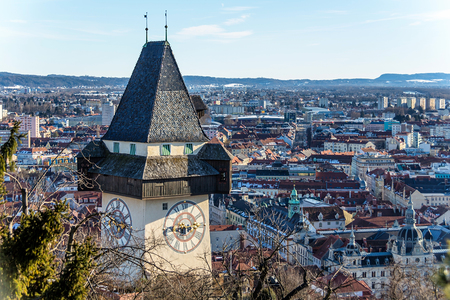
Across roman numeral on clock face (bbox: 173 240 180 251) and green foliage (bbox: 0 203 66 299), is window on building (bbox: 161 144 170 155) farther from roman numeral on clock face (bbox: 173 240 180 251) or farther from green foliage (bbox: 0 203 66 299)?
green foliage (bbox: 0 203 66 299)

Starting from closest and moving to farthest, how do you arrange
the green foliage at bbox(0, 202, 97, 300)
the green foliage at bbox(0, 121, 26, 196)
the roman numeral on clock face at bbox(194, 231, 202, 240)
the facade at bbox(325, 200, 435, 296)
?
1. the green foliage at bbox(0, 202, 97, 300)
2. the green foliage at bbox(0, 121, 26, 196)
3. the roman numeral on clock face at bbox(194, 231, 202, 240)
4. the facade at bbox(325, 200, 435, 296)

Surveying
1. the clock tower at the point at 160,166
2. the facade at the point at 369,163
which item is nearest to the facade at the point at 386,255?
the clock tower at the point at 160,166

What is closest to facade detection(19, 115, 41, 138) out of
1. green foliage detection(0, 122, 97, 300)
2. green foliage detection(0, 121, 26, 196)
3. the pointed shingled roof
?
the pointed shingled roof

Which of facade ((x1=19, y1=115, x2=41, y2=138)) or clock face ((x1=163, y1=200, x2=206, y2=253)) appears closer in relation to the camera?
clock face ((x1=163, y1=200, x2=206, y2=253))

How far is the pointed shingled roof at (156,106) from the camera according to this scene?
1445 centimetres

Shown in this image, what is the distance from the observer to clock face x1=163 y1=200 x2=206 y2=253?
14375 mm

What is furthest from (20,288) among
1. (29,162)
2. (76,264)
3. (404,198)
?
(29,162)

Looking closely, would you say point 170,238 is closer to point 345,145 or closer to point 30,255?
point 30,255

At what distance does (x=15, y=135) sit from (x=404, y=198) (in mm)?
77058

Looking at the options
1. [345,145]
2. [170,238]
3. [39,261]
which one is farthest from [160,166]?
[345,145]

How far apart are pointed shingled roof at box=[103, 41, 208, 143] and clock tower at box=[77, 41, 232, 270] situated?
0.07ft

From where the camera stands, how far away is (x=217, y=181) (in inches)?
584

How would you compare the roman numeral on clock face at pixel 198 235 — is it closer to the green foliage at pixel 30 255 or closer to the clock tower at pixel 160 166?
the clock tower at pixel 160 166

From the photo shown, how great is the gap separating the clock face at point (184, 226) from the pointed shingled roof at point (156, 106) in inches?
58.9
